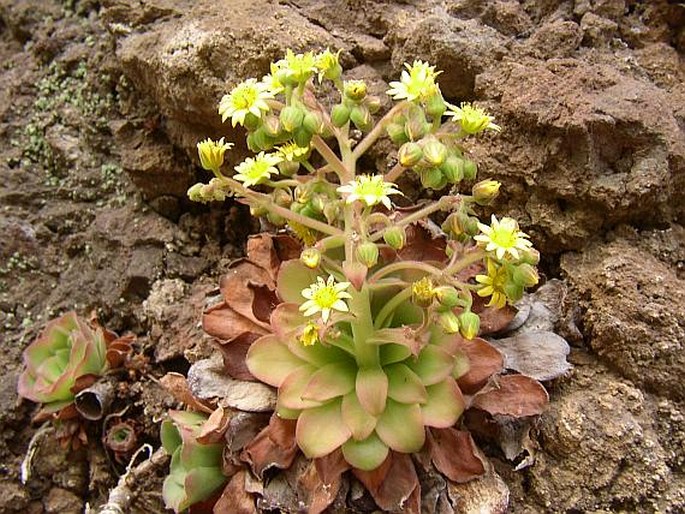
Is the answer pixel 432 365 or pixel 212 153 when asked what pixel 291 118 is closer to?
pixel 212 153

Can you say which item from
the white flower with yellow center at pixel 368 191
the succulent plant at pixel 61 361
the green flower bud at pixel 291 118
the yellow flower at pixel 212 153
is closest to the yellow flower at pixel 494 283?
the white flower with yellow center at pixel 368 191

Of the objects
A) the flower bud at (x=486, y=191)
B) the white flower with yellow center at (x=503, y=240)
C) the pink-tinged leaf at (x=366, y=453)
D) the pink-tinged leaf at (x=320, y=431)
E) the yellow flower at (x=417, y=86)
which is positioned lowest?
the pink-tinged leaf at (x=366, y=453)

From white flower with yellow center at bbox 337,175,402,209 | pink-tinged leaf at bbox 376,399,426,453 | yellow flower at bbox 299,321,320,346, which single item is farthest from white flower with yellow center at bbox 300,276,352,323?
pink-tinged leaf at bbox 376,399,426,453

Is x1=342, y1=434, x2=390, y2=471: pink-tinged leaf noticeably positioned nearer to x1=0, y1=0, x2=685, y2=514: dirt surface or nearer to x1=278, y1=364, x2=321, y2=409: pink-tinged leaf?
x1=278, y1=364, x2=321, y2=409: pink-tinged leaf

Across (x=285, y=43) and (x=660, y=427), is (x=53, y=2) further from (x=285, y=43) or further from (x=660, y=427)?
(x=660, y=427)

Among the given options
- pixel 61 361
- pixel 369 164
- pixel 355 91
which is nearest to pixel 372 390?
pixel 355 91

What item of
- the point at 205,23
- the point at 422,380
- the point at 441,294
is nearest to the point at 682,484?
the point at 422,380

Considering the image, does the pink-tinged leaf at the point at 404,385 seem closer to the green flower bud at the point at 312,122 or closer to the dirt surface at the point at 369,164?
the dirt surface at the point at 369,164
